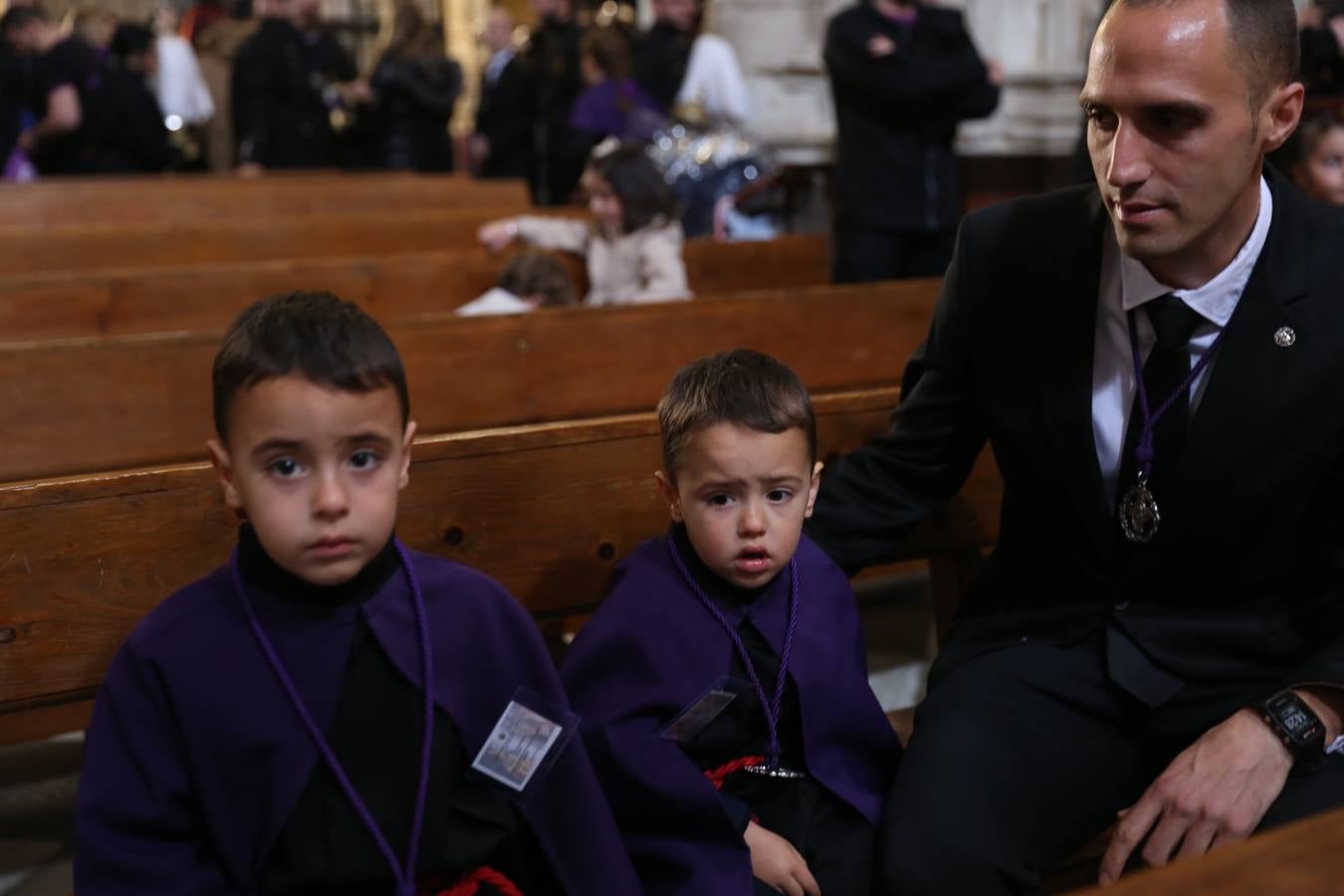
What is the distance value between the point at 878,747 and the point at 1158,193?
2.92ft

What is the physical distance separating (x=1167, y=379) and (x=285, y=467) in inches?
49.9

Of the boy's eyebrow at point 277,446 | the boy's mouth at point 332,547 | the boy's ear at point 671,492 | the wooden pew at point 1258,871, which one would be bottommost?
the boy's ear at point 671,492

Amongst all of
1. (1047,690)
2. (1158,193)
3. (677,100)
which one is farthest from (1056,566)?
(677,100)

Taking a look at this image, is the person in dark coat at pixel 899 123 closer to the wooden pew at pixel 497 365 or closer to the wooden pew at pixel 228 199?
the wooden pew at pixel 228 199

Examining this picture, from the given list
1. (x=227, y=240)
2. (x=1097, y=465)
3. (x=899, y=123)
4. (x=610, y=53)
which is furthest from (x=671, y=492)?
(x=610, y=53)

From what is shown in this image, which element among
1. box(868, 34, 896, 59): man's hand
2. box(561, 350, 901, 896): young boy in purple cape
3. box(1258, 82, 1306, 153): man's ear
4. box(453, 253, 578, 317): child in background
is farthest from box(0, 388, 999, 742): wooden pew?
box(868, 34, 896, 59): man's hand

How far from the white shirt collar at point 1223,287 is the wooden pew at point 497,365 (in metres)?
1.38

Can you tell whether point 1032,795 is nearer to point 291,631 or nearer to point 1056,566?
point 1056,566

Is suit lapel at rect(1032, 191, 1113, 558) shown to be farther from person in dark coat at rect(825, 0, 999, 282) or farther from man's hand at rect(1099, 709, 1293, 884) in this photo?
person in dark coat at rect(825, 0, 999, 282)

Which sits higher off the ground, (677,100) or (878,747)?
(677,100)

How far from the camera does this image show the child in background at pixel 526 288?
4168 millimetres

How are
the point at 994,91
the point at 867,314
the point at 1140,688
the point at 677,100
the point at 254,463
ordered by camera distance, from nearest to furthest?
the point at 254,463, the point at 1140,688, the point at 867,314, the point at 994,91, the point at 677,100

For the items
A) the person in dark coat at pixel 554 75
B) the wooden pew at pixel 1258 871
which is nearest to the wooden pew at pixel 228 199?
the person in dark coat at pixel 554 75

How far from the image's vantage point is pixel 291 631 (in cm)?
166
